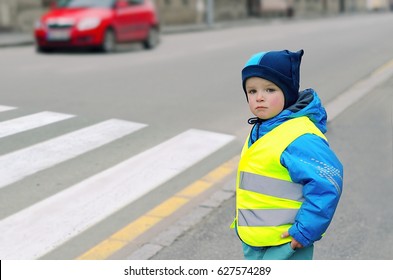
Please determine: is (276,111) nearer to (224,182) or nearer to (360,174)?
(224,182)

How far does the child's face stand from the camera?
2689 mm

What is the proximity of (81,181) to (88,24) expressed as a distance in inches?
470

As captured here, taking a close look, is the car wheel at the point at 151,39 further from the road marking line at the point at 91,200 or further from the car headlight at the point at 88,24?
the road marking line at the point at 91,200

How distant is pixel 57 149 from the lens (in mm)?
6953

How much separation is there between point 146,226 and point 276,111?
103 inches

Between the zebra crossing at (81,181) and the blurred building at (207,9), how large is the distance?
770 inches

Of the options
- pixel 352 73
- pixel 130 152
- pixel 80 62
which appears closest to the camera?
pixel 130 152

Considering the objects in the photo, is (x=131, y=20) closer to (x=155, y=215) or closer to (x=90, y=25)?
(x=90, y=25)

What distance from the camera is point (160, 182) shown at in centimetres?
618

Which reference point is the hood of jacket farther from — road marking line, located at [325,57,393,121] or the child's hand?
road marking line, located at [325,57,393,121]

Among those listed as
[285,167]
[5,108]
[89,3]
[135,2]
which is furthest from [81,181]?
[135,2]

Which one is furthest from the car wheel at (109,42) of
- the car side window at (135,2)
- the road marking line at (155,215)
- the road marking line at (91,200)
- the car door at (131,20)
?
the road marking line at (155,215)

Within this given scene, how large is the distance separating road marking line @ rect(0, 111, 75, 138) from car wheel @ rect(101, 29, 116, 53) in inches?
367
